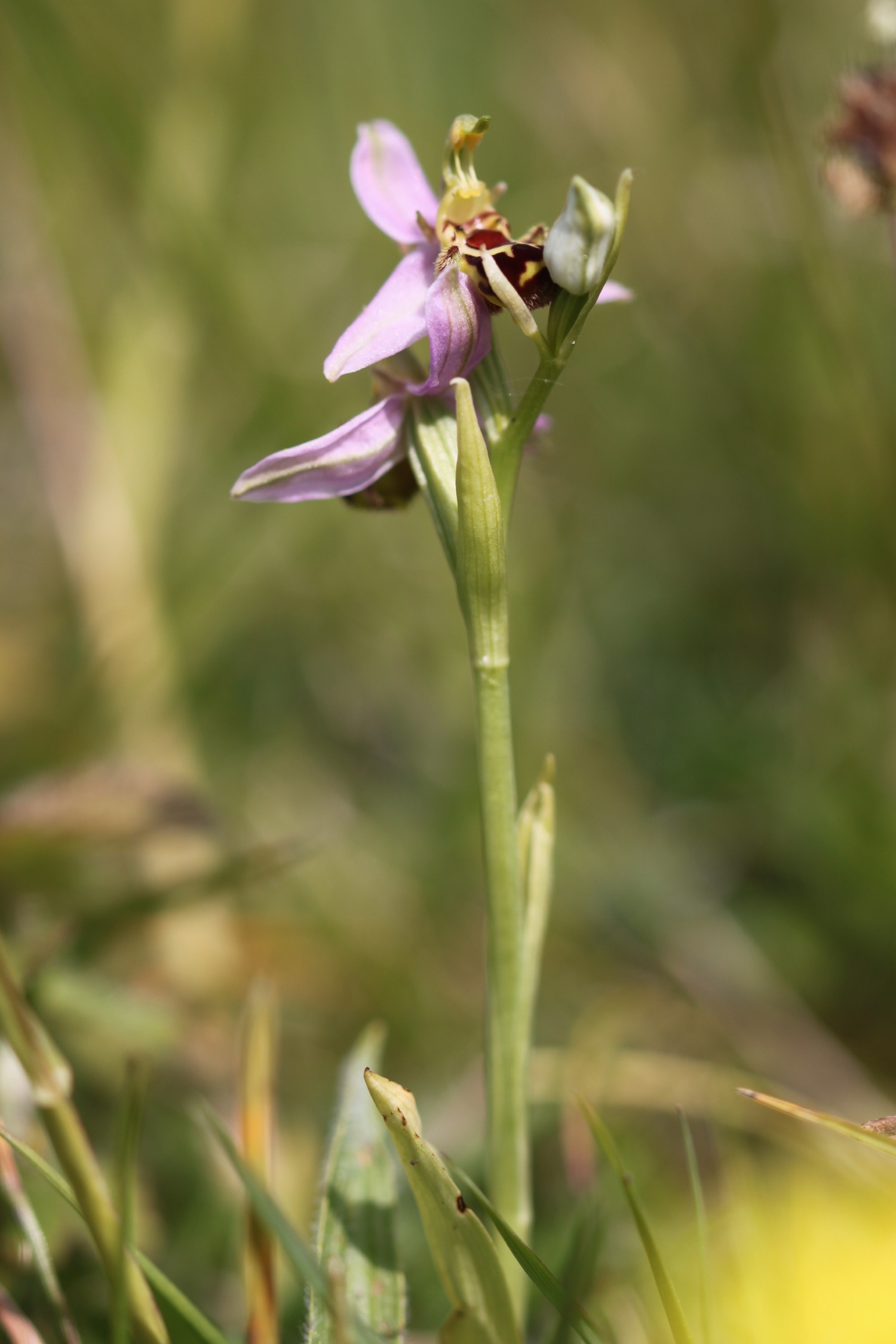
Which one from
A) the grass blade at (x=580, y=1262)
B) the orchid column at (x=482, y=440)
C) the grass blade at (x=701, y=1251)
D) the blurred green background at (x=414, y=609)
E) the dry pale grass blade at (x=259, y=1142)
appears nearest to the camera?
the grass blade at (x=580, y=1262)

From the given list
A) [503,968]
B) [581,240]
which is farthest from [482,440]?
[503,968]

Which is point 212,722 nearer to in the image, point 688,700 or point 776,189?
point 688,700

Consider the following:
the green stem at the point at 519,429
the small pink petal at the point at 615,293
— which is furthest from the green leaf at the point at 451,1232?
the small pink petal at the point at 615,293

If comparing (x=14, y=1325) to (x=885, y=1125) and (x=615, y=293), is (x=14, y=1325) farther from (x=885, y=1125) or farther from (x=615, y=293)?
(x=615, y=293)

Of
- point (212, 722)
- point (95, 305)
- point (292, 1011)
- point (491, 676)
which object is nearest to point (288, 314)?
point (95, 305)

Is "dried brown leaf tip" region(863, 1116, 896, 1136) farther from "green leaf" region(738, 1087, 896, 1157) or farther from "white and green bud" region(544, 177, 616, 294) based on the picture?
"white and green bud" region(544, 177, 616, 294)

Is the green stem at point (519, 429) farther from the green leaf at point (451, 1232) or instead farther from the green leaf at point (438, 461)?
the green leaf at point (451, 1232)

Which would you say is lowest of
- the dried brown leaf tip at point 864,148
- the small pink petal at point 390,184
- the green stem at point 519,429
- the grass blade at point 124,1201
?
the grass blade at point 124,1201
